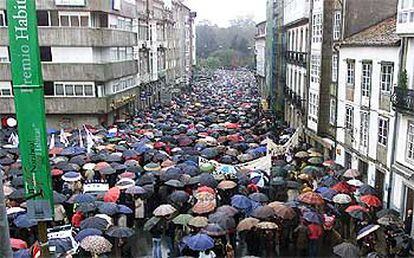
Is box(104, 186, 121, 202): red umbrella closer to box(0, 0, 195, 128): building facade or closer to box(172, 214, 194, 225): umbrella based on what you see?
box(172, 214, 194, 225): umbrella

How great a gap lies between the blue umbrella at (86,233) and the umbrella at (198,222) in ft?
9.71

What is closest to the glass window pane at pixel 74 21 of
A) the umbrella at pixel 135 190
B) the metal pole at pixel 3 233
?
the umbrella at pixel 135 190

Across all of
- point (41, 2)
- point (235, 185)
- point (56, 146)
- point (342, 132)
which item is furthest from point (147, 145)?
point (41, 2)

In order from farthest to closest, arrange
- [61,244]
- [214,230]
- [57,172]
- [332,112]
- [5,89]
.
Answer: [5,89] → [332,112] → [57,172] → [214,230] → [61,244]

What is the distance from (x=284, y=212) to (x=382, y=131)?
24.3 feet

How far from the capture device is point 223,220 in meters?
15.9

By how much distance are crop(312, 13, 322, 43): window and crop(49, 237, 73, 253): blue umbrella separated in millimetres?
20460

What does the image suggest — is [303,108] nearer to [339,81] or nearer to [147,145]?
[339,81]

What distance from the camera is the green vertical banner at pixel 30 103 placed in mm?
7199

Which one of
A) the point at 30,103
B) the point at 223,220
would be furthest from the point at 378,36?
the point at 30,103

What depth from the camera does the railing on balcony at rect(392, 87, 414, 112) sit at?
1815 cm

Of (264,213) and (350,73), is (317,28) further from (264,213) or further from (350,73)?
(264,213)

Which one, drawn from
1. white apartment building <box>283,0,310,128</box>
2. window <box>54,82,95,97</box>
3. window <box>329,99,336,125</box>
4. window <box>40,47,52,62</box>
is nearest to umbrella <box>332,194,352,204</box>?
window <box>329,99,336,125</box>

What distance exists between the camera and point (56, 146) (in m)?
28.1
